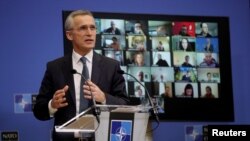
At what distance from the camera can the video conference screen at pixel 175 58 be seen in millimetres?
3834

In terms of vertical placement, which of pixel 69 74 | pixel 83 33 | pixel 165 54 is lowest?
pixel 69 74

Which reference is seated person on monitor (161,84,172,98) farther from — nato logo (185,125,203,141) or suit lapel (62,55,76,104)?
suit lapel (62,55,76,104)

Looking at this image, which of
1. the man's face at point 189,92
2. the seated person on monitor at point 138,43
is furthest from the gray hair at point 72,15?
the man's face at point 189,92

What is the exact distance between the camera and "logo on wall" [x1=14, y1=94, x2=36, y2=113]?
353 centimetres

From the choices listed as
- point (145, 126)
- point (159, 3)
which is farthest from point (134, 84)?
point (145, 126)

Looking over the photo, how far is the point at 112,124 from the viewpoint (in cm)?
217

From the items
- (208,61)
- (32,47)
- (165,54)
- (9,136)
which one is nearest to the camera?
(9,136)

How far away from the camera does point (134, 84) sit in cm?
382

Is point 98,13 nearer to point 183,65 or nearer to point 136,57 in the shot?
point 136,57

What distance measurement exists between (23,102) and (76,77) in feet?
2.70

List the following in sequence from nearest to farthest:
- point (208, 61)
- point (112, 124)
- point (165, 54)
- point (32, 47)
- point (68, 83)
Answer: point (112, 124) → point (68, 83) → point (32, 47) → point (165, 54) → point (208, 61)

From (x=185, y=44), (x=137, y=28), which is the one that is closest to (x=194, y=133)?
(x=185, y=44)

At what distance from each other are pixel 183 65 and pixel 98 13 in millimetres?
799

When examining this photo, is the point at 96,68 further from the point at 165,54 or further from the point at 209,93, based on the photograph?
the point at 209,93
